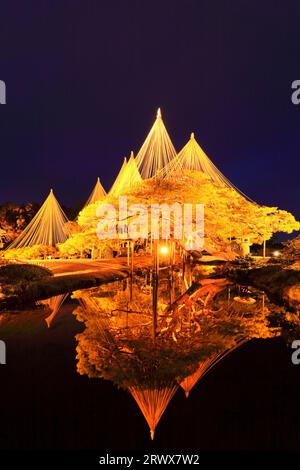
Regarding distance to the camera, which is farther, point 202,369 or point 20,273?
point 20,273

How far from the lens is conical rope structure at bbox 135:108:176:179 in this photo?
992 inches

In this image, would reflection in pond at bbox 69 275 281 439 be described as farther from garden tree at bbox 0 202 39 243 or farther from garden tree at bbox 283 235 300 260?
garden tree at bbox 0 202 39 243

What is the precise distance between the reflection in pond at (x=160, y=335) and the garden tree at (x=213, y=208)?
425cm

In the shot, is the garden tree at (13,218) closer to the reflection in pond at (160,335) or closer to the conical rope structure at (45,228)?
the conical rope structure at (45,228)

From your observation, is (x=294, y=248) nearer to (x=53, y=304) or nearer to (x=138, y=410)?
(x=53, y=304)

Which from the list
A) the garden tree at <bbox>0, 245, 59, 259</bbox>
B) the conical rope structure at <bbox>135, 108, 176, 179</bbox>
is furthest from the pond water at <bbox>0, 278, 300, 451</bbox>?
the conical rope structure at <bbox>135, 108, 176, 179</bbox>

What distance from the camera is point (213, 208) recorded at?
18609 millimetres

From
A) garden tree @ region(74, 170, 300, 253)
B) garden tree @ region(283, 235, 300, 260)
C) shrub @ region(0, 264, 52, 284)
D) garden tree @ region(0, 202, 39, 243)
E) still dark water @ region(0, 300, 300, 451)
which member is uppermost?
garden tree @ region(0, 202, 39, 243)

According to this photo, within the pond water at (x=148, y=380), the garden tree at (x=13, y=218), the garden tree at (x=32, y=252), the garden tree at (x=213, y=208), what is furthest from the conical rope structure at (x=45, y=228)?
the pond water at (x=148, y=380)

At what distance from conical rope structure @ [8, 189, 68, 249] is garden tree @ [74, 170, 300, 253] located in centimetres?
1099

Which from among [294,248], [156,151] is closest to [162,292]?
[294,248]

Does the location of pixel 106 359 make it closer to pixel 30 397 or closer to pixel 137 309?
pixel 30 397

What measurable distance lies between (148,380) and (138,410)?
929 mm

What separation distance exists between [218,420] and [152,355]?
8.71ft
